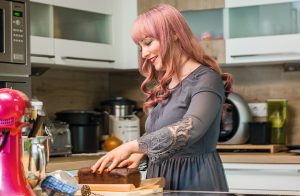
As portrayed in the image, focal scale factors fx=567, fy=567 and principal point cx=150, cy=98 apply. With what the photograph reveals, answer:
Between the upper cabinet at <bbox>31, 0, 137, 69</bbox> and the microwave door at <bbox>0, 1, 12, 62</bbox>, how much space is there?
0.33m

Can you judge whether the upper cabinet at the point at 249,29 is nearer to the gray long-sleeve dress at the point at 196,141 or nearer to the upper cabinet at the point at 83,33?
the upper cabinet at the point at 83,33

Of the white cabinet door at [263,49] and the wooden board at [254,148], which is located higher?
the white cabinet door at [263,49]

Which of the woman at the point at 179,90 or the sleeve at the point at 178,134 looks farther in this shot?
the woman at the point at 179,90

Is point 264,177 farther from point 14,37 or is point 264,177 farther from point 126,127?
point 14,37

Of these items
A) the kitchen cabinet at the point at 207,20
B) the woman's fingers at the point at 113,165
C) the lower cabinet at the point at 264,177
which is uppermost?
the kitchen cabinet at the point at 207,20

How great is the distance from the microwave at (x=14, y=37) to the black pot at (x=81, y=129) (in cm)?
65

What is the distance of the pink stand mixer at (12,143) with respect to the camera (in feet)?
2.87

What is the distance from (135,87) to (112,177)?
239 cm

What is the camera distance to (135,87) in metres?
3.63

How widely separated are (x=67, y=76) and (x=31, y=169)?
7.89ft

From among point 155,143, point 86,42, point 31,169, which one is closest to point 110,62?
point 86,42

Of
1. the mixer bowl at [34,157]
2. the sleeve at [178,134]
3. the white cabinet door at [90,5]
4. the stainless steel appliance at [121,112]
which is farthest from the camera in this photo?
the stainless steel appliance at [121,112]

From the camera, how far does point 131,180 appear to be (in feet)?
4.05

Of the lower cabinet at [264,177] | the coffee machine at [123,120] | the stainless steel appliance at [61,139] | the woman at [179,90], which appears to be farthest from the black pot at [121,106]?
the woman at [179,90]
